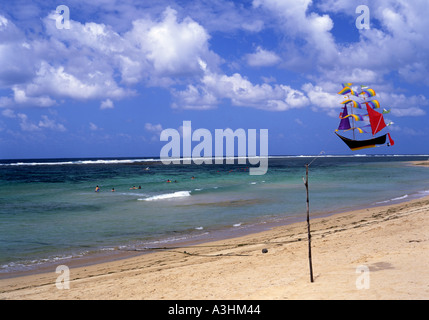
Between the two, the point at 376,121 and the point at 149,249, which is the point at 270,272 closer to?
the point at 376,121

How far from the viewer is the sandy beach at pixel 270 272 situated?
6328 millimetres

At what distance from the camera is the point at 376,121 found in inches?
252

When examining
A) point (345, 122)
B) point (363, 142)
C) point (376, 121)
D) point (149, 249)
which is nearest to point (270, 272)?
point (363, 142)

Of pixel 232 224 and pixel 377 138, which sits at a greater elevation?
pixel 377 138

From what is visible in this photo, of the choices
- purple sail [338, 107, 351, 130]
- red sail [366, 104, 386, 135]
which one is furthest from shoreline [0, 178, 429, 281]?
red sail [366, 104, 386, 135]

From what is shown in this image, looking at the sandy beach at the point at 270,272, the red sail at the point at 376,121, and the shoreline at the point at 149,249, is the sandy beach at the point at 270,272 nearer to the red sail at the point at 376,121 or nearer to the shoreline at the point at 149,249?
the shoreline at the point at 149,249

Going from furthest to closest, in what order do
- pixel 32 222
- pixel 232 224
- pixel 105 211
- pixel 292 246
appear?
1. pixel 105 211
2. pixel 32 222
3. pixel 232 224
4. pixel 292 246

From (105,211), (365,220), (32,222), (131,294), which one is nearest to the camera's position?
(131,294)

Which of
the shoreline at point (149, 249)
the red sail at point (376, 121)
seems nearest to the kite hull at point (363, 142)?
the red sail at point (376, 121)

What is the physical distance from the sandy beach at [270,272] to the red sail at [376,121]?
9.55 ft

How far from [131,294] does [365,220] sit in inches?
454
